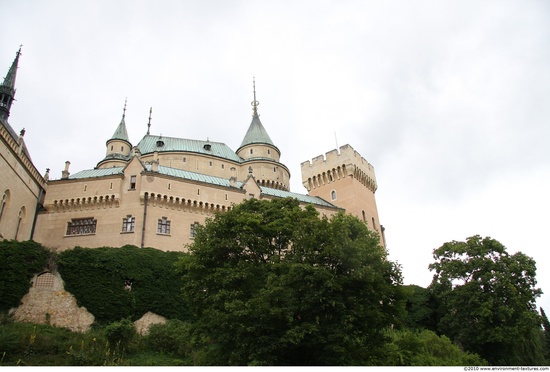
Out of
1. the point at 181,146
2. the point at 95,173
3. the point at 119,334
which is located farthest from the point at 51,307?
the point at 181,146

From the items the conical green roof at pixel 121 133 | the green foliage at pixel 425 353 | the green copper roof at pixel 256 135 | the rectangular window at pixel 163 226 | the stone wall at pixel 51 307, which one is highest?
the green copper roof at pixel 256 135

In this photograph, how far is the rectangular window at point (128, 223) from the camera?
35.8 meters

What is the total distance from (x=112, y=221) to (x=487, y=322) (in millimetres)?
30087

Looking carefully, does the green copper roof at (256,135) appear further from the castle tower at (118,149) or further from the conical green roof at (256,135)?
the castle tower at (118,149)

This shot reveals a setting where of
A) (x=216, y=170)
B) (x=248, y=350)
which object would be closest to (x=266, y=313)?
(x=248, y=350)

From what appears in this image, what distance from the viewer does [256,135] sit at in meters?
58.9

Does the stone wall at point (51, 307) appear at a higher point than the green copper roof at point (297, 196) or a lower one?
lower

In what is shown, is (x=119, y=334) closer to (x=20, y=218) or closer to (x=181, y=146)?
(x=20, y=218)

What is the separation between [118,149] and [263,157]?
57.8ft

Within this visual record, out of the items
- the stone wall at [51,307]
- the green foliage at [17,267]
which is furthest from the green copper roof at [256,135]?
the stone wall at [51,307]

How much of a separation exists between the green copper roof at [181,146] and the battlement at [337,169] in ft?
30.9

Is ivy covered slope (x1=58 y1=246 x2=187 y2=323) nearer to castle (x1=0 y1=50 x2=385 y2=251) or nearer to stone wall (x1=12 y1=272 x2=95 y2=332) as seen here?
stone wall (x1=12 y1=272 x2=95 y2=332)

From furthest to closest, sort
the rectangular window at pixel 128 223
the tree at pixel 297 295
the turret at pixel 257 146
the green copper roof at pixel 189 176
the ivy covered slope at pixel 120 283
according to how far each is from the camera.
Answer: the turret at pixel 257 146 < the green copper roof at pixel 189 176 < the rectangular window at pixel 128 223 < the ivy covered slope at pixel 120 283 < the tree at pixel 297 295

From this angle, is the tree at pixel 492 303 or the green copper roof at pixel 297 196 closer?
the tree at pixel 492 303
